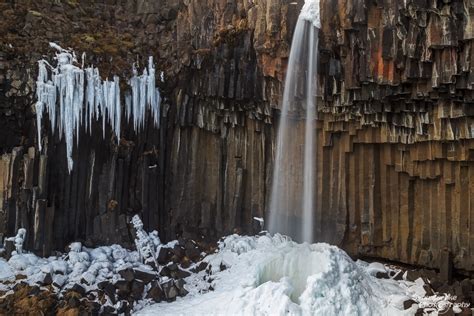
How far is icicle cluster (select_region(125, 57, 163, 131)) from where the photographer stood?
51.8 ft

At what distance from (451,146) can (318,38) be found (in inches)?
177

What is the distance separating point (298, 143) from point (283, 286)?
5.40m

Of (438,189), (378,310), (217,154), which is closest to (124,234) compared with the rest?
(217,154)

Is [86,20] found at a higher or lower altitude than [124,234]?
higher

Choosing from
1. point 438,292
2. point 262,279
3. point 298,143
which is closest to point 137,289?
point 262,279

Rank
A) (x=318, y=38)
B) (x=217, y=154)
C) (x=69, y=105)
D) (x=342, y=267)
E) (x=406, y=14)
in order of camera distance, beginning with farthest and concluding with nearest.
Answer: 1. (x=217, y=154)
2. (x=69, y=105)
3. (x=318, y=38)
4. (x=342, y=267)
5. (x=406, y=14)

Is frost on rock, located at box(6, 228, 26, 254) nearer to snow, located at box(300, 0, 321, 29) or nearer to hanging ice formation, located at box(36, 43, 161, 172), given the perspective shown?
hanging ice formation, located at box(36, 43, 161, 172)

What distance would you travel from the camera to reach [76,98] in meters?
14.6

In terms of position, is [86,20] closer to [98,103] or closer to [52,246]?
[98,103]

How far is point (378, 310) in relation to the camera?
36.7 feet

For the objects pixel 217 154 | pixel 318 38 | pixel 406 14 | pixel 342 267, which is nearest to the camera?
pixel 406 14

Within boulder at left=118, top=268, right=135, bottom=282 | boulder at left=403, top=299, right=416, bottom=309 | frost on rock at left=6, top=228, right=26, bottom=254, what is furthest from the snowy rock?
boulder at left=403, top=299, right=416, bottom=309

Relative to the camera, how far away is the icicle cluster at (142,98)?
1577 centimetres

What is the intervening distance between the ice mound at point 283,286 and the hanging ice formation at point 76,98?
547cm
